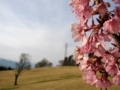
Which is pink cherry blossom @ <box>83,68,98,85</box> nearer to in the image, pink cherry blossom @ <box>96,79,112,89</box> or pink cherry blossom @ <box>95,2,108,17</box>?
pink cherry blossom @ <box>96,79,112,89</box>

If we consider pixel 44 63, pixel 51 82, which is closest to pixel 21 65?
pixel 51 82

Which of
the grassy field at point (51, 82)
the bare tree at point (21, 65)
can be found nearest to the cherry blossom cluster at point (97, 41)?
the grassy field at point (51, 82)

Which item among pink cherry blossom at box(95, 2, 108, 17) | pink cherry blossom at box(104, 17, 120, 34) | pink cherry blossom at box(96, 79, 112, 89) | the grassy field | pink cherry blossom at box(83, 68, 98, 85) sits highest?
pink cherry blossom at box(95, 2, 108, 17)

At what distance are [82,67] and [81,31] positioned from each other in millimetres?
337

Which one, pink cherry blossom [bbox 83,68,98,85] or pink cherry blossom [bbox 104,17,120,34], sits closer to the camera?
pink cherry blossom [bbox 104,17,120,34]

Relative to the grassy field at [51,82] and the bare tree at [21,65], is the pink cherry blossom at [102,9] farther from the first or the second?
Result: the bare tree at [21,65]

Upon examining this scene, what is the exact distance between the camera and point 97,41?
1859 millimetres

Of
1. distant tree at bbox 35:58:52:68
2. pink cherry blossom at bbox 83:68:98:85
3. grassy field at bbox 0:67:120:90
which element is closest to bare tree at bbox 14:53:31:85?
grassy field at bbox 0:67:120:90

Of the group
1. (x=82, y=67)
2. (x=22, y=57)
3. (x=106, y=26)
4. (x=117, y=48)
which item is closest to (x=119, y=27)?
(x=106, y=26)

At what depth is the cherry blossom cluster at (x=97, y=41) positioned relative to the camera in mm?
1777

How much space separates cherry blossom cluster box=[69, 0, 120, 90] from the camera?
1.78 metres

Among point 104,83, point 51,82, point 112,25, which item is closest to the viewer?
point 112,25

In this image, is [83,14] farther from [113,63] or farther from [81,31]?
[113,63]

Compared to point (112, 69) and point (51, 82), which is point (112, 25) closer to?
point (112, 69)
